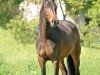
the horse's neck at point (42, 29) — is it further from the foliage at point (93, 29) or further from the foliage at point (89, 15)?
the foliage at point (93, 29)

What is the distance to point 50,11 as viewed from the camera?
19.8 ft

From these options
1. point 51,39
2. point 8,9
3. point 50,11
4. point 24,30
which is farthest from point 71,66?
point 8,9

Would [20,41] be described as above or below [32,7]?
below

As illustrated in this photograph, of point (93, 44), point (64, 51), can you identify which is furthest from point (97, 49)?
point (64, 51)

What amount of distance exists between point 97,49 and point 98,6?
2155mm

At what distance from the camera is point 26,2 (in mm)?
20531

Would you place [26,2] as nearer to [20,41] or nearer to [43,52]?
[20,41]

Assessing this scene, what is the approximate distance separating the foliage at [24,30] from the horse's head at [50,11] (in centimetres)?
1161

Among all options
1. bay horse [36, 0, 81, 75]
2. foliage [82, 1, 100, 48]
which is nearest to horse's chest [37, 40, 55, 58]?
bay horse [36, 0, 81, 75]

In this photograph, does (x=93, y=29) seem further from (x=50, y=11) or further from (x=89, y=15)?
(x=50, y=11)

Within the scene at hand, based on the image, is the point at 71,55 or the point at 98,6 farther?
the point at 98,6

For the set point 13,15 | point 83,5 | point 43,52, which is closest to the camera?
point 43,52

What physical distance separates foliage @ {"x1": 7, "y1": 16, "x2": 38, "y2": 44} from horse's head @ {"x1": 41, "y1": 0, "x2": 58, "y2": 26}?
1161 cm

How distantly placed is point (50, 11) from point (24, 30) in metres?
12.4
